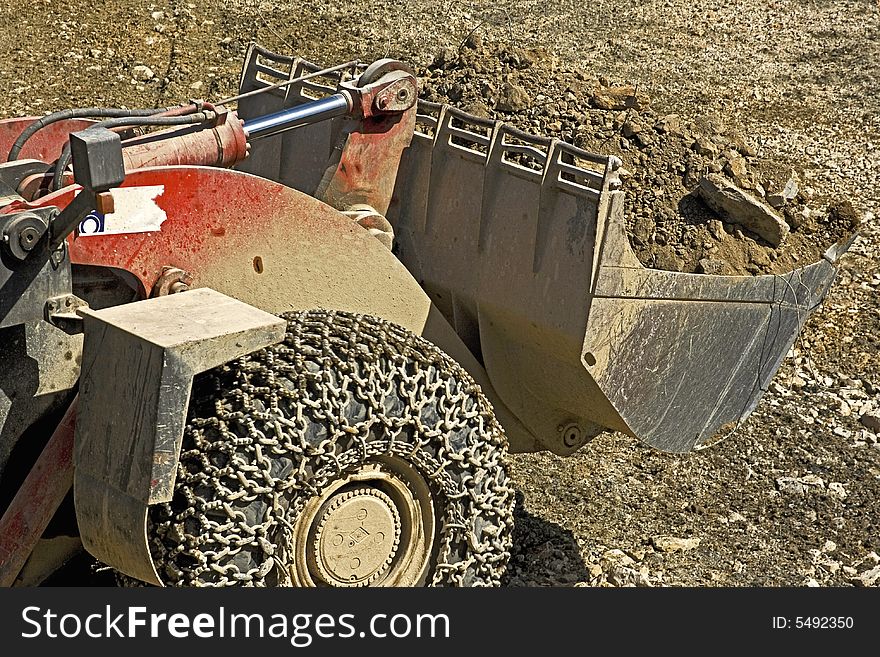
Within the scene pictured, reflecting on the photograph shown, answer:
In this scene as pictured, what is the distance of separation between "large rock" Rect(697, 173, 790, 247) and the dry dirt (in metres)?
0.07

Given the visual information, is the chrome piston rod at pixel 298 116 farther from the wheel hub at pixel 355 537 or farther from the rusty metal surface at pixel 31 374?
the wheel hub at pixel 355 537

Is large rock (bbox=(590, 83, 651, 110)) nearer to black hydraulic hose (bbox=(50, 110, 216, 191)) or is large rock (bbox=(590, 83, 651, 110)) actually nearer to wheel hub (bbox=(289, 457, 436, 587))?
black hydraulic hose (bbox=(50, 110, 216, 191))

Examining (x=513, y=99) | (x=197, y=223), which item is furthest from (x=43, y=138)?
(x=513, y=99)

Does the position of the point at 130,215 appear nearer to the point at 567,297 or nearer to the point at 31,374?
the point at 31,374

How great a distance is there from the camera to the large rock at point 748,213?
5637 millimetres

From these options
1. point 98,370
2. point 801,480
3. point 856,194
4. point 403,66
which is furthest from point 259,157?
point 856,194

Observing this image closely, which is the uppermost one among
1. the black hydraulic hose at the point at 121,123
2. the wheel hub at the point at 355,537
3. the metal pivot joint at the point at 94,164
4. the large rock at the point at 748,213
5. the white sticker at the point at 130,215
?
the metal pivot joint at the point at 94,164

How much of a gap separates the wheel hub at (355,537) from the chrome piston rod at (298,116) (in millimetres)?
1348

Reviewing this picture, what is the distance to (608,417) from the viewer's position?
14.7 feet

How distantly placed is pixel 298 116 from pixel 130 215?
3.39ft

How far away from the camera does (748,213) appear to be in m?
5.66

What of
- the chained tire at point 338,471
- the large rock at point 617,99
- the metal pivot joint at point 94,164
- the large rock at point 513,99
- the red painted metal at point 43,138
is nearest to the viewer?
the metal pivot joint at point 94,164

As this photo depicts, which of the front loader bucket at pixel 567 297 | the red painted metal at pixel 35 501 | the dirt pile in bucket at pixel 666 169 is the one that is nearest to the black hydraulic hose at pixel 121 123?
the red painted metal at pixel 35 501

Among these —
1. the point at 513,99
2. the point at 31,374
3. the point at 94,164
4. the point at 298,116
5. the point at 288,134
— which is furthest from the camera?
the point at 513,99
